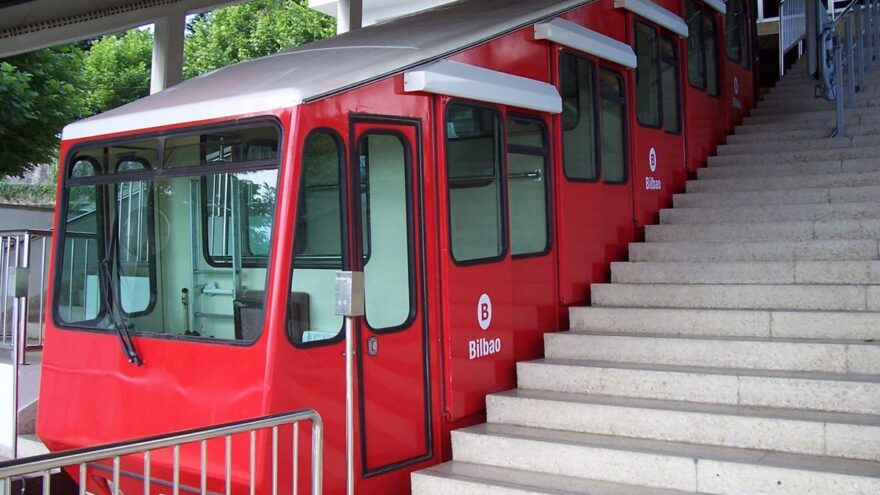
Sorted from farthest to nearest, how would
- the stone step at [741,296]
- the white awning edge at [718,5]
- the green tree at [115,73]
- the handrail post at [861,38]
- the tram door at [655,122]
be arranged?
the green tree at [115,73]
the handrail post at [861,38]
the white awning edge at [718,5]
the tram door at [655,122]
the stone step at [741,296]

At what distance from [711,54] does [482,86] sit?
191 inches

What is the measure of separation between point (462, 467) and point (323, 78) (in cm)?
244

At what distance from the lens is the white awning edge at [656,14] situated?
7869mm

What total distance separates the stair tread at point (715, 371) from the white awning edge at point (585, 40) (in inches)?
90.0

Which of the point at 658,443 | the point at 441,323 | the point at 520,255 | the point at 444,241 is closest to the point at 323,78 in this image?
the point at 444,241

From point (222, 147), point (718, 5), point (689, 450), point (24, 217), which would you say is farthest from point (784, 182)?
point (24, 217)

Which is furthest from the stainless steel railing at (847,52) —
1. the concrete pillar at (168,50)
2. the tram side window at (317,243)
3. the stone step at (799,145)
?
the concrete pillar at (168,50)

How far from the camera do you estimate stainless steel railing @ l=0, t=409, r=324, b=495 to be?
362 cm

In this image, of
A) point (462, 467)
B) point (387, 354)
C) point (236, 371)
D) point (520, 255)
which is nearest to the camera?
point (236, 371)

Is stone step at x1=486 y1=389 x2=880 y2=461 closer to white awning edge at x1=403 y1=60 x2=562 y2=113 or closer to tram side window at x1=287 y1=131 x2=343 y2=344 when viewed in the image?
tram side window at x1=287 y1=131 x2=343 y2=344

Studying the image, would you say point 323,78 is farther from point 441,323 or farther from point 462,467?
point 462,467

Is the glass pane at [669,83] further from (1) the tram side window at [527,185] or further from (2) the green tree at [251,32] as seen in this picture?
(2) the green tree at [251,32]

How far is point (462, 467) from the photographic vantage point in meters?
5.72

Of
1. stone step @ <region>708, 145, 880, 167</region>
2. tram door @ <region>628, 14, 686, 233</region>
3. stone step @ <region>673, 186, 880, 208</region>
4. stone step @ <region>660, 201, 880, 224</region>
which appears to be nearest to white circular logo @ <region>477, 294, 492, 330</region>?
tram door @ <region>628, 14, 686, 233</region>
